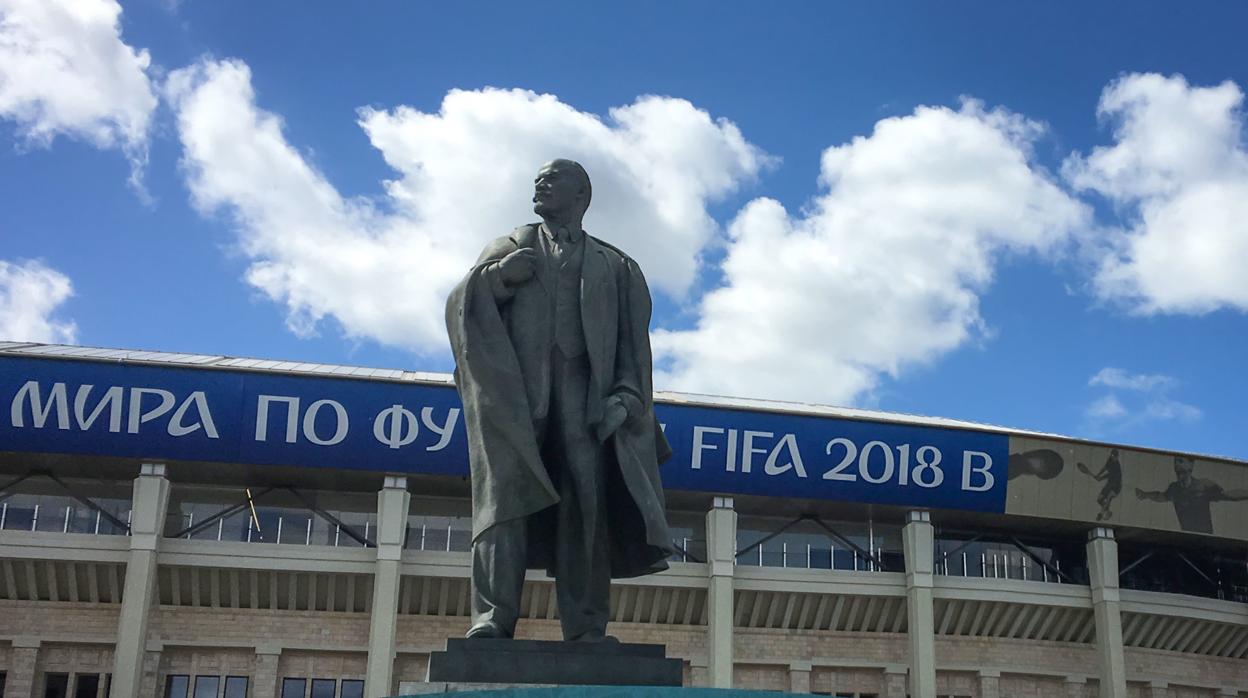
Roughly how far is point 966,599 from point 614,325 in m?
24.6

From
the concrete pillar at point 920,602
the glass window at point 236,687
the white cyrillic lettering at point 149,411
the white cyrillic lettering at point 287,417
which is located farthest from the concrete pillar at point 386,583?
the concrete pillar at point 920,602

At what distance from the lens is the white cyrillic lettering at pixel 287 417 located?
2623cm

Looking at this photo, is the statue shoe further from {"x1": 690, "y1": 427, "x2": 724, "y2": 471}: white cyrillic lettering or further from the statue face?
{"x1": 690, "y1": 427, "x2": 724, "y2": 471}: white cyrillic lettering

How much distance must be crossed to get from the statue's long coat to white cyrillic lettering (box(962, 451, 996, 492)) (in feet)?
76.7

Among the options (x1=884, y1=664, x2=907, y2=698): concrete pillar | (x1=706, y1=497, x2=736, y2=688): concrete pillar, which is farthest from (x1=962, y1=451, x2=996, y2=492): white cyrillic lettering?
(x1=706, y1=497, x2=736, y2=688): concrete pillar

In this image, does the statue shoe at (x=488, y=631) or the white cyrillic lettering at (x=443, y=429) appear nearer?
the statue shoe at (x=488, y=631)

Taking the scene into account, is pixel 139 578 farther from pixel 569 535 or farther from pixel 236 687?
pixel 569 535

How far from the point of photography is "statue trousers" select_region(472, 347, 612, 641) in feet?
18.7

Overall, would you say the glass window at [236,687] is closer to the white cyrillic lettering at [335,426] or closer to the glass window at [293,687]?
the glass window at [293,687]

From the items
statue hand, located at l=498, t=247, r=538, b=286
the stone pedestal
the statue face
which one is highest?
the statue face

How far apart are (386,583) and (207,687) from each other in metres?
4.85

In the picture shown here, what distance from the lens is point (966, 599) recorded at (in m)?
28.8

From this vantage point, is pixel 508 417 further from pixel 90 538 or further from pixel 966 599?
pixel 966 599

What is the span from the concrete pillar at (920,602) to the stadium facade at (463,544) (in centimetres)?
7
